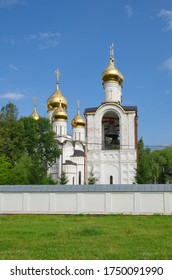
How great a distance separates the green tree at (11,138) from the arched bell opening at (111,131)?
838cm

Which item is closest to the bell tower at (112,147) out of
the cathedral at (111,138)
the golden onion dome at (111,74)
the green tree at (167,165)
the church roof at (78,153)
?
the cathedral at (111,138)

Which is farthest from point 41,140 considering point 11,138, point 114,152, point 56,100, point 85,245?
point 85,245

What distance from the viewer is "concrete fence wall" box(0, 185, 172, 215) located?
2005 cm

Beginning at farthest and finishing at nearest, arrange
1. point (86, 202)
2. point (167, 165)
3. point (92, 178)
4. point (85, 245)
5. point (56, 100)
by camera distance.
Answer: point (167, 165) < point (56, 100) < point (92, 178) < point (86, 202) < point (85, 245)

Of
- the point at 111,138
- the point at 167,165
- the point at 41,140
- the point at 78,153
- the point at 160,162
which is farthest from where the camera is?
the point at 167,165

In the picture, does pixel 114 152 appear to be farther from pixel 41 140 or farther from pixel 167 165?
pixel 167 165

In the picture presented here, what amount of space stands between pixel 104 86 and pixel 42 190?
2196 centimetres

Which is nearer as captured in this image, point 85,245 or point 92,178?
point 85,245

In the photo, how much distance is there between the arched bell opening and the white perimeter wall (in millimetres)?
17433

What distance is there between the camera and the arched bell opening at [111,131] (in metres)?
38.1

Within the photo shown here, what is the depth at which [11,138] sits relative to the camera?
3669 centimetres

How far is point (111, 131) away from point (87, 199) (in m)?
18.3

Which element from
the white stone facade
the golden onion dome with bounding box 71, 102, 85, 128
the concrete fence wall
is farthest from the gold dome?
the concrete fence wall

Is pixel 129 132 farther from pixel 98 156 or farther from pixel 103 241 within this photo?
pixel 103 241
